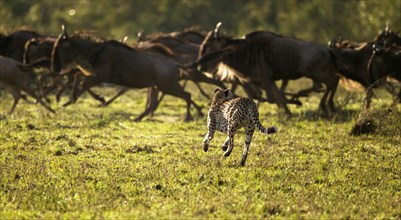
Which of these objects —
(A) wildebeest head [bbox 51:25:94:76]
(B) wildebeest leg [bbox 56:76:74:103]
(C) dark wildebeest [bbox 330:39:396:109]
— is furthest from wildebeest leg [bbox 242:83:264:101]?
(B) wildebeest leg [bbox 56:76:74:103]

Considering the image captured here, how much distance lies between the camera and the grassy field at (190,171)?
6652 millimetres

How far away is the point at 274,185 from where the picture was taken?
25.0 feet

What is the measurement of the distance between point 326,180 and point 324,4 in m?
30.2

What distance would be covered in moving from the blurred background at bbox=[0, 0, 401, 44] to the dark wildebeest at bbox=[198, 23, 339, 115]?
21.5 metres

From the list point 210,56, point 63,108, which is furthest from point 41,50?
point 210,56

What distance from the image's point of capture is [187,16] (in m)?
41.9

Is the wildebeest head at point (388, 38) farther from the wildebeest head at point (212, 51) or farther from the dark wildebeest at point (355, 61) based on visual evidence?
the wildebeest head at point (212, 51)

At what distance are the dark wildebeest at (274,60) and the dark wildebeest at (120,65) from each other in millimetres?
866

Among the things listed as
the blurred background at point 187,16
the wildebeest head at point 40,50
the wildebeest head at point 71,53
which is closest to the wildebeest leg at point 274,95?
the wildebeest head at point 71,53

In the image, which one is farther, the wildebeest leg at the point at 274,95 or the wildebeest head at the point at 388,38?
the wildebeest head at the point at 388,38

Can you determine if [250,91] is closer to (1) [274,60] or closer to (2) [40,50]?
(1) [274,60]

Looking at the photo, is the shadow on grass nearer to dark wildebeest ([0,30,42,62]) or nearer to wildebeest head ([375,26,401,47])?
wildebeest head ([375,26,401,47])

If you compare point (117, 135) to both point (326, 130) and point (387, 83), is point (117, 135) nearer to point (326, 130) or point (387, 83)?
point (326, 130)

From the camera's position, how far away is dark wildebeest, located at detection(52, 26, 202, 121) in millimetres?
14039
